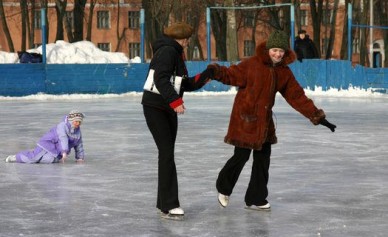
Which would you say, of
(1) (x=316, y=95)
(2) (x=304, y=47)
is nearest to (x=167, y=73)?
(1) (x=316, y=95)

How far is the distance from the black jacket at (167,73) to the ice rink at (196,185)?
0.90 meters

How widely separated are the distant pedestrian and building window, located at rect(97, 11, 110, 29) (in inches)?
1825

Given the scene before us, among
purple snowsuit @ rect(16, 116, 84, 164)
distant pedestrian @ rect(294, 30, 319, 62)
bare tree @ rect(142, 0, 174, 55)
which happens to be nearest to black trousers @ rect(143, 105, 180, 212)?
purple snowsuit @ rect(16, 116, 84, 164)

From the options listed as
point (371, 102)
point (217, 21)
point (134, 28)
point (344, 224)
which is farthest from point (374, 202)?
point (134, 28)

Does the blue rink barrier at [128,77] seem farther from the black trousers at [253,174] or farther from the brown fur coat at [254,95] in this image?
the brown fur coat at [254,95]

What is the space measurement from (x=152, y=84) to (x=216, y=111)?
549 inches

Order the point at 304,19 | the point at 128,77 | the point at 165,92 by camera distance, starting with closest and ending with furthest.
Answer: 1. the point at 165,92
2. the point at 128,77
3. the point at 304,19

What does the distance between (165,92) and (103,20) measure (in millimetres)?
69150

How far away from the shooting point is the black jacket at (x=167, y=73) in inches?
289

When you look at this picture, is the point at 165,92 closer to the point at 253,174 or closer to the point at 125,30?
the point at 253,174

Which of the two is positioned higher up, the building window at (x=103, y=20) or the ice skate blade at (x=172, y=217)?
the ice skate blade at (x=172, y=217)

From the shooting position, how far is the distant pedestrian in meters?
29.2

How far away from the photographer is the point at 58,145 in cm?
1149

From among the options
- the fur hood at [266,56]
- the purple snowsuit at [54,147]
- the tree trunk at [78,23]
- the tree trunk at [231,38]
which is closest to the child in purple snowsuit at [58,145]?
the purple snowsuit at [54,147]
